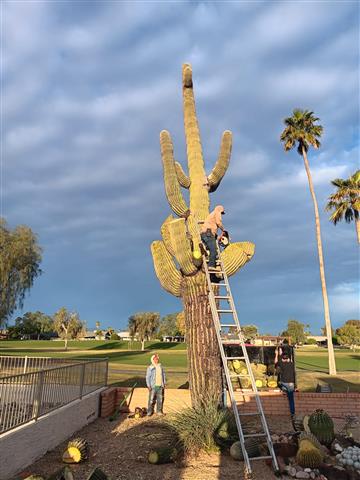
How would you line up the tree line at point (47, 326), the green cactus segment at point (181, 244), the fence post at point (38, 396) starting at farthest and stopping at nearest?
the tree line at point (47, 326) < the green cactus segment at point (181, 244) < the fence post at point (38, 396)

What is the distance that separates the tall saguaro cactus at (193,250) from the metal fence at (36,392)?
2.87 metres

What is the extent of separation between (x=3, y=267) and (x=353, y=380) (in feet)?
86.8

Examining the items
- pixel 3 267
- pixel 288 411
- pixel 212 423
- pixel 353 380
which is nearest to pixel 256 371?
pixel 288 411

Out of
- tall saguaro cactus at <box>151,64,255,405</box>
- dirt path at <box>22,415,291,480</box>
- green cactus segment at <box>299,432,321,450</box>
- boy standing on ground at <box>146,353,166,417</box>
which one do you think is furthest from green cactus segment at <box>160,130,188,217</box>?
green cactus segment at <box>299,432,321,450</box>

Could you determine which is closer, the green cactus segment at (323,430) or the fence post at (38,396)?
the fence post at (38,396)

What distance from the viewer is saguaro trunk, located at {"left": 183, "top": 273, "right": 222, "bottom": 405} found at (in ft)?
31.3

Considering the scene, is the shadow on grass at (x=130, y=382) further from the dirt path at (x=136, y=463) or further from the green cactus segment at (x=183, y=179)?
the green cactus segment at (x=183, y=179)

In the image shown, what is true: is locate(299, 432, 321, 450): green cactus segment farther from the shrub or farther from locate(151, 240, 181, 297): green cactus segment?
locate(151, 240, 181, 297): green cactus segment

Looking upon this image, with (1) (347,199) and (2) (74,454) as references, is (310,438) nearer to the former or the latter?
(2) (74,454)

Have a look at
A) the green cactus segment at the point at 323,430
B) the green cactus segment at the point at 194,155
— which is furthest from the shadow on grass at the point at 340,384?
the green cactus segment at the point at 194,155

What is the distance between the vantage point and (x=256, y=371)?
46.0 feet

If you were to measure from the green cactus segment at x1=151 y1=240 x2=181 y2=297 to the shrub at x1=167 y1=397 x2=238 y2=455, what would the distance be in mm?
3555

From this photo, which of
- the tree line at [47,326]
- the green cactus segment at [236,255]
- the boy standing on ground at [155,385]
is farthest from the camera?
the tree line at [47,326]

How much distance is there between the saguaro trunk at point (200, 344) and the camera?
954 centimetres
